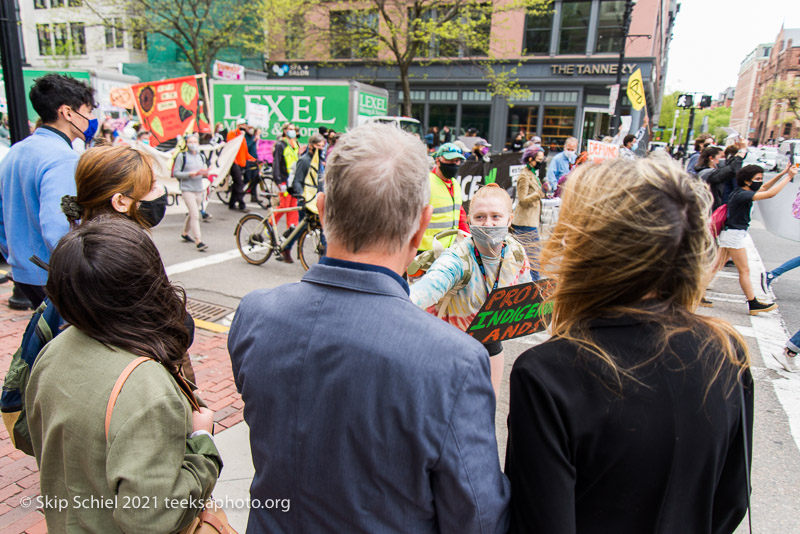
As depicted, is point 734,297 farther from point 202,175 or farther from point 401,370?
point 202,175

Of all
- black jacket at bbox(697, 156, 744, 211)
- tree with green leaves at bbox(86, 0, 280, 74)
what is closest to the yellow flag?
black jacket at bbox(697, 156, 744, 211)

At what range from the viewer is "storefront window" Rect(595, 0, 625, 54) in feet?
82.9

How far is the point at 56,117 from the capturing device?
3068 mm

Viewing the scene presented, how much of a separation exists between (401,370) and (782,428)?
417 cm

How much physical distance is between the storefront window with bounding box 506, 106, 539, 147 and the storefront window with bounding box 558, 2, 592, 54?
11.1 ft

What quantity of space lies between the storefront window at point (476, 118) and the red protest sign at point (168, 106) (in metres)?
20.0

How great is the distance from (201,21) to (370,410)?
A: 88.7ft

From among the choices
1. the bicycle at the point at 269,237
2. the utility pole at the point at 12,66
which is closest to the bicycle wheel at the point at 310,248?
the bicycle at the point at 269,237

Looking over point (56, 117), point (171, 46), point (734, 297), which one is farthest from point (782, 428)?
point (171, 46)

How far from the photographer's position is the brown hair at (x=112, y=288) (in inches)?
56.8

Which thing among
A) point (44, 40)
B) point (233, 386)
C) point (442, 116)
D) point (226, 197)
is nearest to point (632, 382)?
point (233, 386)

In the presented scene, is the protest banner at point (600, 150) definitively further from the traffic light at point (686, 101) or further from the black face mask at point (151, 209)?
the traffic light at point (686, 101)

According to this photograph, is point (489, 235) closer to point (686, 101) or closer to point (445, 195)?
Result: point (445, 195)

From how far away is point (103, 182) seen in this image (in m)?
2.48
